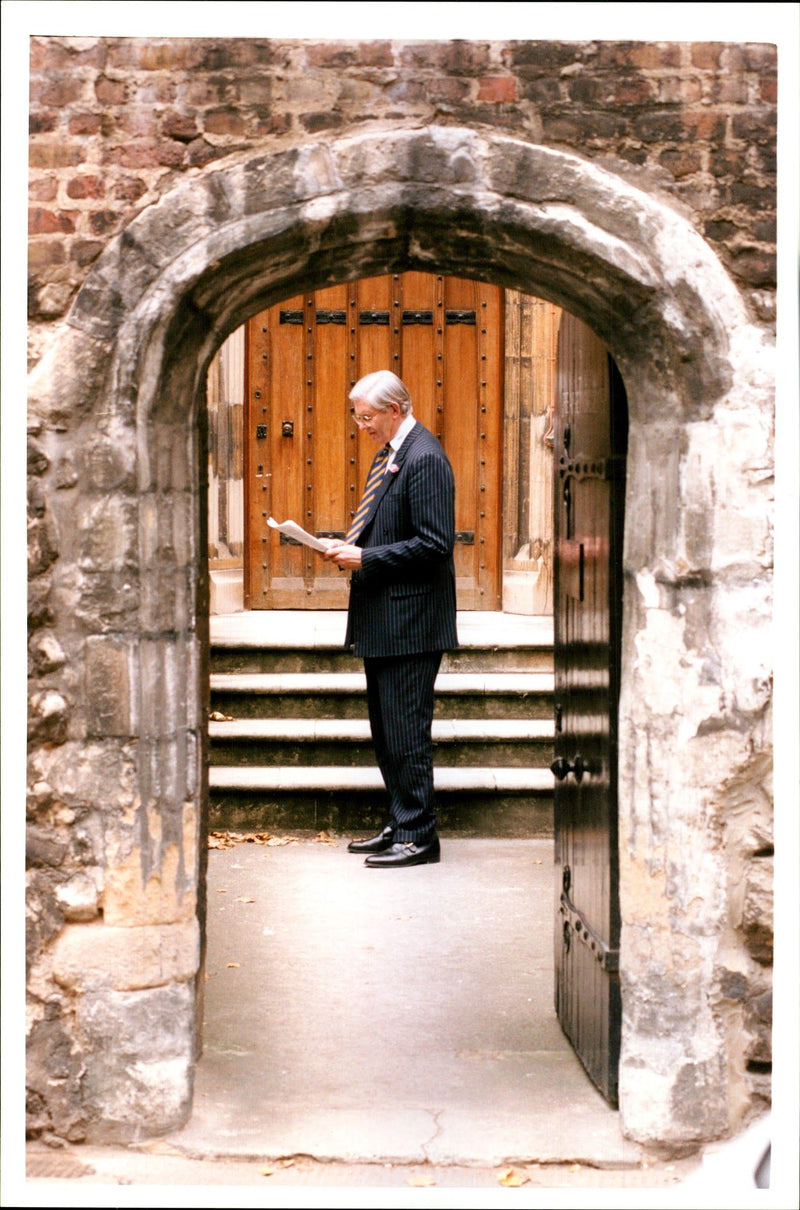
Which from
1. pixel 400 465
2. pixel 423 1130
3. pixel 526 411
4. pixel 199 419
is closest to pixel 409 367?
pixel 526 411

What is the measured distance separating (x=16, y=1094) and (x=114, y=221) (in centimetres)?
211

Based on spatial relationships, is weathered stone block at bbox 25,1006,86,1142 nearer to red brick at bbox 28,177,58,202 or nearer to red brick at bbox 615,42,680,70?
red brick at bbox 28,177,58,202

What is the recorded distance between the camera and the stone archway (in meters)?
3.45

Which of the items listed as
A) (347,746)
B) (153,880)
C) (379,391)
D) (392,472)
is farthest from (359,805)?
(153,880)

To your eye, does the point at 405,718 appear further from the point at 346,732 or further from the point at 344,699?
the point at 344,699

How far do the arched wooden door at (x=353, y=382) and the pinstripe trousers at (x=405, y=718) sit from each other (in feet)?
8.05

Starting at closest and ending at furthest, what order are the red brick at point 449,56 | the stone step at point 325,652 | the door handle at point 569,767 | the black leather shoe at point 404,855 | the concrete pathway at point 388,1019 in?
the red brick at point 449,56
the concrete pathway at point 388,1019
the door handle at point 569,767
the black leather shoe at point 404,855
the stone step at point 325,652

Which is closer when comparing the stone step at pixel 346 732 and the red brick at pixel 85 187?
the red brick at pixel 85 187

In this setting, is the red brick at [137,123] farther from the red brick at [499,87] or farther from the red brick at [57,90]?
the red brick at [499,87]

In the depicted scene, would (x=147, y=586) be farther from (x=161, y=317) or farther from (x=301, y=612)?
(x=301, y=612)

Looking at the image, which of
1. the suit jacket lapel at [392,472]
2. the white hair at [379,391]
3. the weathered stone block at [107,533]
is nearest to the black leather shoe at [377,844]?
the suit jacket lapel at [392,472]

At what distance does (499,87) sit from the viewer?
3.44 metres

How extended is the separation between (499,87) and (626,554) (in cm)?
120

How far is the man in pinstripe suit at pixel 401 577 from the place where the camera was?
5617 millimetres
